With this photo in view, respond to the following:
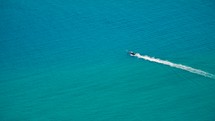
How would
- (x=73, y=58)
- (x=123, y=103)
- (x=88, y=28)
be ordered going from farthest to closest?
(x=88, y=28)
(x=73, y=58)
(x=123, y=103)

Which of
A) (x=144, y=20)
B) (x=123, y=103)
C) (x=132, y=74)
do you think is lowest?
(x=123, y=103)

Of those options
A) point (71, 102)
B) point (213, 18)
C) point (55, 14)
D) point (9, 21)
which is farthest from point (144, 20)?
point (9, 21)

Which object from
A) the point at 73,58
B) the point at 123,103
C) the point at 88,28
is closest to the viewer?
the point at 123,103

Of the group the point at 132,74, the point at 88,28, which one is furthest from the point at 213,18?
the point at 88,28

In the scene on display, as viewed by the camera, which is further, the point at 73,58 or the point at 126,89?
the point at 73,58

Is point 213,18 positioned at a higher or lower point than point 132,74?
higher

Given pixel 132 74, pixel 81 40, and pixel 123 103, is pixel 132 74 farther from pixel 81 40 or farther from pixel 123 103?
pixel 81 40

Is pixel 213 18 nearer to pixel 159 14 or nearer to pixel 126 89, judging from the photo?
pixel 159 14
